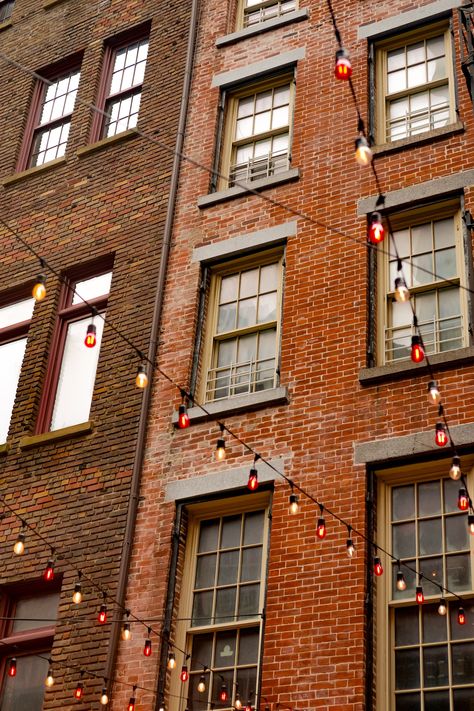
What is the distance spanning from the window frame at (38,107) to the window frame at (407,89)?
18.4 feet

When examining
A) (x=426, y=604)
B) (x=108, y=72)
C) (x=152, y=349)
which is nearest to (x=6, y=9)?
(x=108, y=72)

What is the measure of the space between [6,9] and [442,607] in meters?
15.8

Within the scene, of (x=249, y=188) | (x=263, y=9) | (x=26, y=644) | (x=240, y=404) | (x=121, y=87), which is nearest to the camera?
(x=240, y=404)

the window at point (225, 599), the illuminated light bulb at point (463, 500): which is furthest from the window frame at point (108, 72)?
the illuminated light bulb at point (463, 500)

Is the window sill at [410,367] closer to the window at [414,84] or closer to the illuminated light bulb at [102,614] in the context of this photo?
the window at [414,84]

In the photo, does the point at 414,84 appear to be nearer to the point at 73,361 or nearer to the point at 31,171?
the point at 73,361

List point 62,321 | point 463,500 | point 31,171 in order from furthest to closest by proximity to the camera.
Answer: point 31,171 < point 62,321 < point 463,500

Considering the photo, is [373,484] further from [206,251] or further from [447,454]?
[206,251]

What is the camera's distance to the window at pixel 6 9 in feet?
70.2

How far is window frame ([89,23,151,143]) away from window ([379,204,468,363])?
6.20m

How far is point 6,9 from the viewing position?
70.8 ft

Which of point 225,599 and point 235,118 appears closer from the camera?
point 225,599

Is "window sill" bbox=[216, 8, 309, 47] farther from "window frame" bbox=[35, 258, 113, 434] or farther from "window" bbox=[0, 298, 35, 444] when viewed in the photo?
"window" bbox=[0, 298, 35, 444]

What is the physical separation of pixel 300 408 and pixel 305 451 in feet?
1.90
